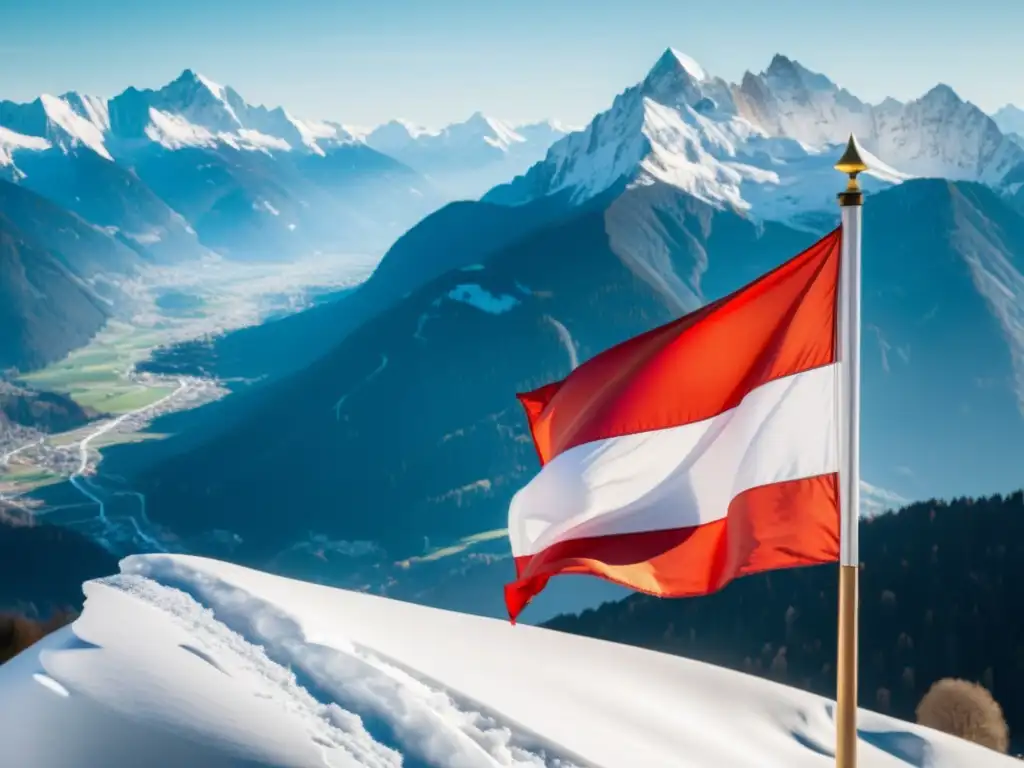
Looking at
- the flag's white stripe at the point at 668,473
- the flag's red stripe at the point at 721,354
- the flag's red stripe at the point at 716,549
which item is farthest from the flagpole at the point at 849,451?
the flag's white stripe at the point at 668,473

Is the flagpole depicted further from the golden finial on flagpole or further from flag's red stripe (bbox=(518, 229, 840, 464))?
flag's red stripe (bbox=(518, 229, 840, 464))

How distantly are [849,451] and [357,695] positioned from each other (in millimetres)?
7383

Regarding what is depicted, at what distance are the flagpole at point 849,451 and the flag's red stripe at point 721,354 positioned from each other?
1.85 ft

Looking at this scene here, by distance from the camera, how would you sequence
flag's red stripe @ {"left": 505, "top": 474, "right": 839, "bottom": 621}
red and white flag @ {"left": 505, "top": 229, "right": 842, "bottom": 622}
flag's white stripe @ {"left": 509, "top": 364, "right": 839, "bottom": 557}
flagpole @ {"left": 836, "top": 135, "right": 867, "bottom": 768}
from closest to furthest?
flagpole @ {"left": 836, "top": 135, "right": 867, "bottom": 768} → red and white flag @ {"left": 505, "top": 229, "right": 842, "bottom": 622} → flag's red stripe @ {"left": 505, "top": 474, "right": 839, "bottom": 621} → flag's white stripe @ {"left": 509, "top": 364, "right": 839, "bottom": 557}

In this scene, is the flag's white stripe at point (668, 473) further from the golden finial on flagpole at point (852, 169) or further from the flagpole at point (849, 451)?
the golden finial on flagpole at point (852, 169)

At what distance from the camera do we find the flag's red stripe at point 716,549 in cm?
1291

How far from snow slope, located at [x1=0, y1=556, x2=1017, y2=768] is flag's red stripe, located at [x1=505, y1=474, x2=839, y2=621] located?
2.74 metres

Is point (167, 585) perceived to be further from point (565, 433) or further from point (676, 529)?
point (676, 529)

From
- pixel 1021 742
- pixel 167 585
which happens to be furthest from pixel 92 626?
pixel 1021 742

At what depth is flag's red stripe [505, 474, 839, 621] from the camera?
12906 millimetres

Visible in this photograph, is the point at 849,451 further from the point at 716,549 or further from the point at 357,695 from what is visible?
the point at 357,695

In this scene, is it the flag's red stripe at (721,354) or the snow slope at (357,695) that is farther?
the snow slope at (357,695)

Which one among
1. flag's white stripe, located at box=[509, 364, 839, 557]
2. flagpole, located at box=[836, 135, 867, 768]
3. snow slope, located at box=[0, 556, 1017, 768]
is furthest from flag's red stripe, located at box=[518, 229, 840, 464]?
snow slope, located at box=[0, 556, 1017, 768]

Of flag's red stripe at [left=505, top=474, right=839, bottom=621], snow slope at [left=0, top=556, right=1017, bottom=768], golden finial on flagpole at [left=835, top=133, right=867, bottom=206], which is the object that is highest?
golden finial on flagpole at [left=835, top=133, right=867, bottom=206]
